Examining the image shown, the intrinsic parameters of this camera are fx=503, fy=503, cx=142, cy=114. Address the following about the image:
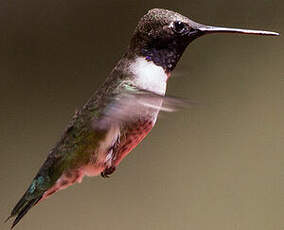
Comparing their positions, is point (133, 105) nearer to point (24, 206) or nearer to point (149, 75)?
point (149, 75)

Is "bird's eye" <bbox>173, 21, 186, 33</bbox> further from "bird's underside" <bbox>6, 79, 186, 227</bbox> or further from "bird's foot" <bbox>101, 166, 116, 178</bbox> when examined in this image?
"bird's foot" <bbox>101, 166, 116, 178</bbox>

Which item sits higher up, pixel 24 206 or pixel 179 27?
pixel 179 27

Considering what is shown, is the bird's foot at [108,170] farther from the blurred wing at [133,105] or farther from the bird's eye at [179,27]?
the bird's eye at [179,27]

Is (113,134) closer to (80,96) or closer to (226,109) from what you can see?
(80,96)

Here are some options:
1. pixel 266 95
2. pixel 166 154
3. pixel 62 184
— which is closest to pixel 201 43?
pixel 266 95

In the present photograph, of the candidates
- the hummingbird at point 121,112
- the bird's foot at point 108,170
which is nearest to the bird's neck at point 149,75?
the hummingbird at point 121,112

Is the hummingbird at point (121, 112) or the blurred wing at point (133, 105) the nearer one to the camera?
the blurred wing at point (133, 105)

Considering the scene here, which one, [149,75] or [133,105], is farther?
[149,75]

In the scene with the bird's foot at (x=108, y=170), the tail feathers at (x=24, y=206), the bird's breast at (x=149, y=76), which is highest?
the bird's breast at (x=149, y=76)

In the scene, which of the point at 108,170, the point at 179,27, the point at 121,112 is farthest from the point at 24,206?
the point at 179,27
